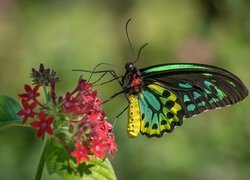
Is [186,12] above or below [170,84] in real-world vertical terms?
above

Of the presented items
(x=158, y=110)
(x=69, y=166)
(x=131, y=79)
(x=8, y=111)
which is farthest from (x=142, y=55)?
(x=69, y=166)

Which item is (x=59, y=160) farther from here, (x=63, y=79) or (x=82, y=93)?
(x=63, y=79)

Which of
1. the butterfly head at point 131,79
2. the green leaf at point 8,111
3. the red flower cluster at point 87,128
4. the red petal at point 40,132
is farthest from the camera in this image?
the butterfly head at point 131,79

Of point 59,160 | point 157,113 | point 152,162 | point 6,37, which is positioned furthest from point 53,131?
point 6,37

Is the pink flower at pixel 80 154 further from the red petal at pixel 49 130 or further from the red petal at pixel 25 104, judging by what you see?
the red petal at pixel 25 104

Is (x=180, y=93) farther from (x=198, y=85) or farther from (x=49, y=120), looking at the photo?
(x=49, y=120)

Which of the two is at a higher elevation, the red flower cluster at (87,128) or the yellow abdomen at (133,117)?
the yellow abdomen at (133,117)

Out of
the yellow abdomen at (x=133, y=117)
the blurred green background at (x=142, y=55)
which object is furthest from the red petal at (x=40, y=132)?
the blurred green background at (x=142, y=55)
